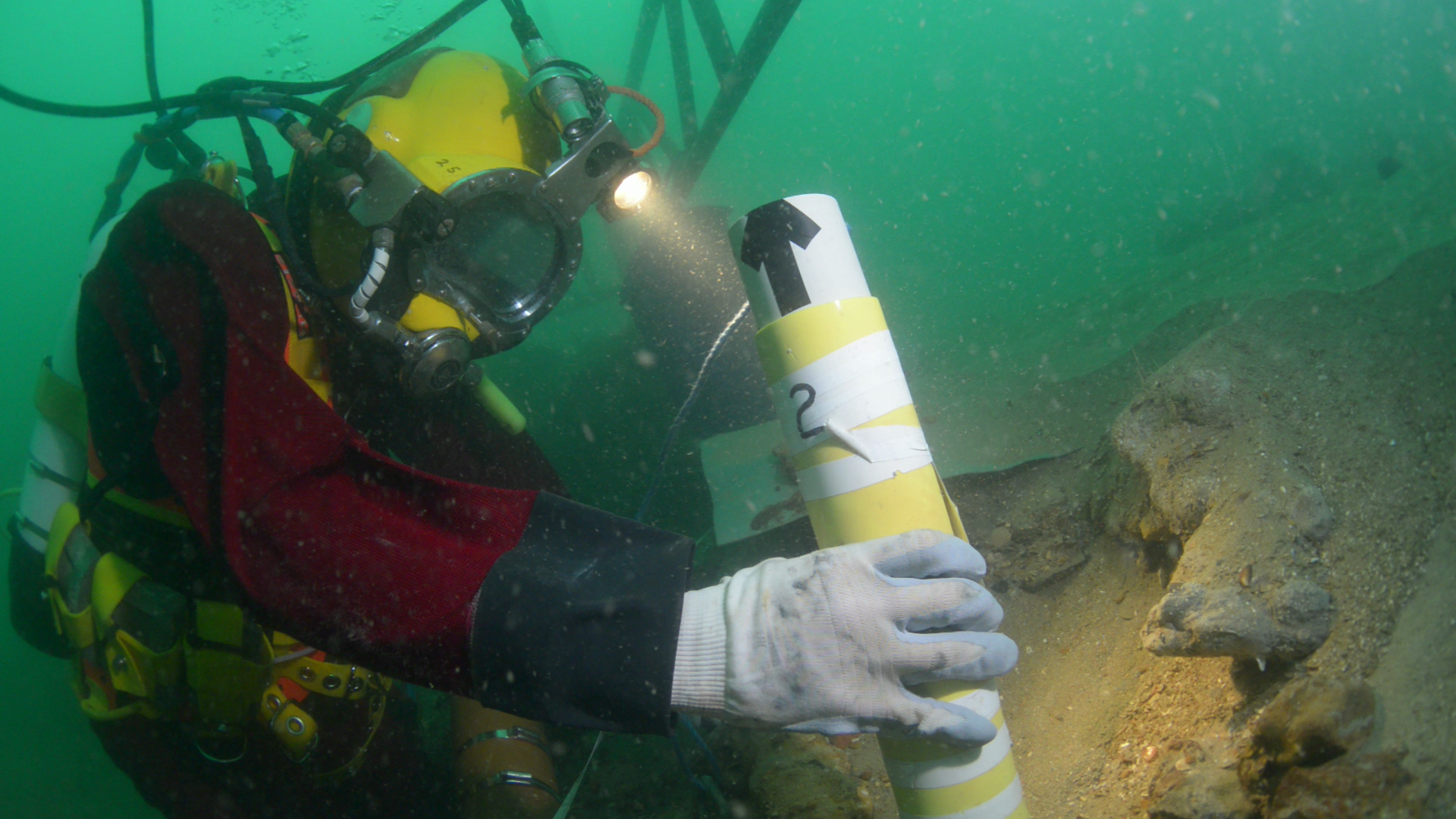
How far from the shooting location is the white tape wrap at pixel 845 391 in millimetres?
1427

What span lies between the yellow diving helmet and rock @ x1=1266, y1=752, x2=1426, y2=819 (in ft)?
7.70

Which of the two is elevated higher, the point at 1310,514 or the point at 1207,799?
the point at 1310,514

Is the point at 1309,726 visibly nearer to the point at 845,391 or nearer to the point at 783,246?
the point at 845,391

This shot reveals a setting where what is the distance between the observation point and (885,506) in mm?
1427

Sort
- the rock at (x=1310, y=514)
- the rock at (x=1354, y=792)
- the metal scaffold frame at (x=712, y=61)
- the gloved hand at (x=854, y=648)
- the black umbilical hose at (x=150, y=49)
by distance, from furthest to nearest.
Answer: the metal scaffold frame at (x=712, y=61), the black umbilical hose at (x=150, y=49), the rock at (x=1310, y=514), the gloved hand at (x=854, y=648), the rock at (x=1354, y=792)

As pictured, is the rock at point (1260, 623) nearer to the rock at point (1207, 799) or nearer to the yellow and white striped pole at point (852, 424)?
the rock at point (1207, 799)

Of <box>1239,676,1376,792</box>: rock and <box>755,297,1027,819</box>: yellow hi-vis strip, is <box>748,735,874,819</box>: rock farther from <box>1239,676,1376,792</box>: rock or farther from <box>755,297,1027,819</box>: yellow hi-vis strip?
<box>1239,676,1376,792</box>: rock

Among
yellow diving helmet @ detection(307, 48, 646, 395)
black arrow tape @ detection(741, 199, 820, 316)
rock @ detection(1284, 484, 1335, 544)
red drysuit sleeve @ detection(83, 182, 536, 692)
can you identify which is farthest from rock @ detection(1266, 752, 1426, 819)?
yellow diving helmet @ detection(307, 48, 646, 395)

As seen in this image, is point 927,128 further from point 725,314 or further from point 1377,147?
point 725,314

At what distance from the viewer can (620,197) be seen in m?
2.39

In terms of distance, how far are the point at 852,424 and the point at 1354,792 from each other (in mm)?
1084

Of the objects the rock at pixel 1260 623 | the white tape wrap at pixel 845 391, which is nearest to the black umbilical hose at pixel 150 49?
the white tape wrap at pixel 845 391

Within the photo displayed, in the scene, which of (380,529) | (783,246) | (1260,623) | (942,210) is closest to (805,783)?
(1260,623)

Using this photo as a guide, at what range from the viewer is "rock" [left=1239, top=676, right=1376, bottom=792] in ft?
3.58
